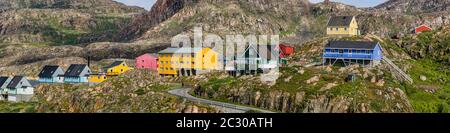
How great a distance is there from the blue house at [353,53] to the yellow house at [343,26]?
2258cm

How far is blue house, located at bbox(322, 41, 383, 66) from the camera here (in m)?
98.7

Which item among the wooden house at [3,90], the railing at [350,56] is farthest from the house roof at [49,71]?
the railing at [350,56]

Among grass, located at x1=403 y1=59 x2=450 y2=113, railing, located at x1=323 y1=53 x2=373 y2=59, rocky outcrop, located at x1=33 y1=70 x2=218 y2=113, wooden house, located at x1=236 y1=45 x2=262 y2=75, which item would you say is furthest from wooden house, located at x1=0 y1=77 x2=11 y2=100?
grass, located at x1=403 y1=59 x2=450 y2=113

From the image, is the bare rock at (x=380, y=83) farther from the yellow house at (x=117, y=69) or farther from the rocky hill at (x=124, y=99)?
the yellow house at (x=117, y=69)

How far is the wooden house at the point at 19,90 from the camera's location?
128750 mm

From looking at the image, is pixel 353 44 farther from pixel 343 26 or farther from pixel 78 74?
pixel 78 74

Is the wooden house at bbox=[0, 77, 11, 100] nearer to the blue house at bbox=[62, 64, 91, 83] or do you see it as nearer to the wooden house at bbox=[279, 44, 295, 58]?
the blue house at bbox=[62, 64, 91, 83]

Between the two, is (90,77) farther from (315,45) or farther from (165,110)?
(165,110)

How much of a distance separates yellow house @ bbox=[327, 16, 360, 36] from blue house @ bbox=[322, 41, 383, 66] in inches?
889

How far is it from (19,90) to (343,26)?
228ft

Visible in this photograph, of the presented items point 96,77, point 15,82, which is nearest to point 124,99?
point 96,77

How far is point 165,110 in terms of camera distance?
7688 cm
